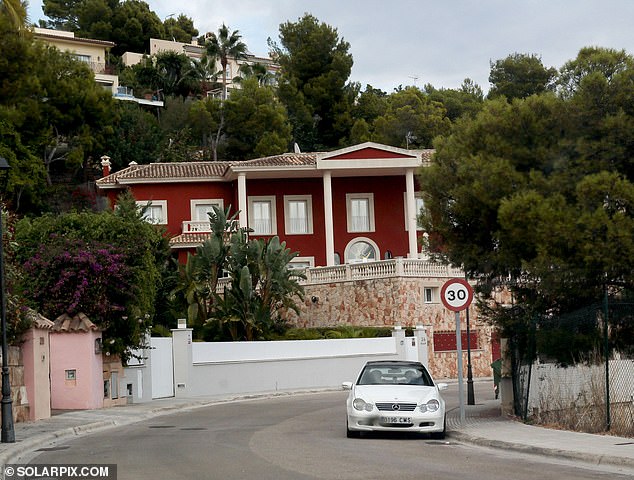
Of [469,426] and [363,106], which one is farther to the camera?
[363,106]

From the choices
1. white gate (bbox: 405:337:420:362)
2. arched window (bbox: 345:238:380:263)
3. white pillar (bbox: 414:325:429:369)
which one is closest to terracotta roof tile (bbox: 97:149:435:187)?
arched window (bbox: 345:238:380:263)

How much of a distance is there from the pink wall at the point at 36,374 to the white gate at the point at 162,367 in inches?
324

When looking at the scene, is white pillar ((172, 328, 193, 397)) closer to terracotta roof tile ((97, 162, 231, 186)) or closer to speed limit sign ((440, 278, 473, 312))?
speed limit sign ((440, 278, 473, 312))

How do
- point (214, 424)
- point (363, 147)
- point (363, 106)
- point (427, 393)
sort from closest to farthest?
1. point (427, 393)
2. point (214, 424)
3. point (363, 147)
4. point (363, 106)

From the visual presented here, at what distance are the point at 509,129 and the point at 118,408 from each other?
15138 millimetres

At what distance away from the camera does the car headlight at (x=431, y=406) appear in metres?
19.4

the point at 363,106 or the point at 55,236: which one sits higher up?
the point at 363,106

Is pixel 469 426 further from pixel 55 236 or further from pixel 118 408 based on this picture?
pixel 55 236

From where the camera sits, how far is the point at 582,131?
21656 millimetres

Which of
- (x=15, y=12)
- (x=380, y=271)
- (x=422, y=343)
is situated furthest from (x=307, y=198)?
(x=15, y=12)

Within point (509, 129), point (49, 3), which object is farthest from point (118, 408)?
point (49, 3)

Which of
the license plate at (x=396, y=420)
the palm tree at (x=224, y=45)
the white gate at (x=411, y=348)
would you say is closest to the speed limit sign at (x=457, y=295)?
the license plate at (x=396, y=420)

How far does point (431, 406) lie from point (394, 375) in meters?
1.73

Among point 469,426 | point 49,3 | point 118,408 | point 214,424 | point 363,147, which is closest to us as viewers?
point 469,426
